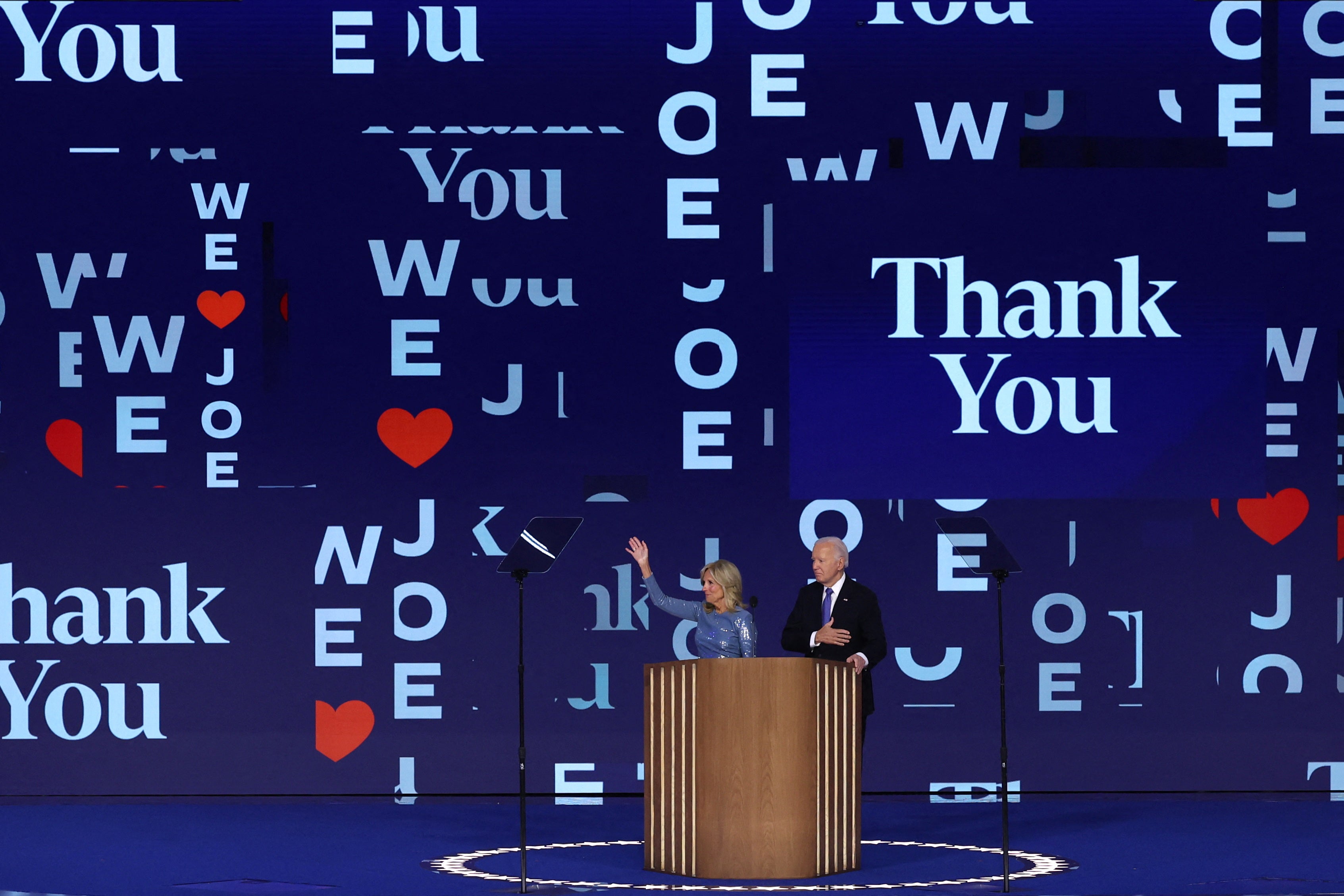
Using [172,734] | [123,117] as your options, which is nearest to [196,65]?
[123,117]

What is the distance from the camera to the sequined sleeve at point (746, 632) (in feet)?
25.2

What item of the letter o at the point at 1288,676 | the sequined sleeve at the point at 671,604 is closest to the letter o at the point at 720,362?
the sequined sleeve at the point at 671,604


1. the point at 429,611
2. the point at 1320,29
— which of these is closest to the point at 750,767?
the point at 429,611

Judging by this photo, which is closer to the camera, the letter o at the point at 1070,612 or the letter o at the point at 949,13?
the letter o at the point at 1070,612

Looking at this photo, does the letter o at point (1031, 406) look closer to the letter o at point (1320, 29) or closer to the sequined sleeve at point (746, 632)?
the letter o at point (1320, 29)

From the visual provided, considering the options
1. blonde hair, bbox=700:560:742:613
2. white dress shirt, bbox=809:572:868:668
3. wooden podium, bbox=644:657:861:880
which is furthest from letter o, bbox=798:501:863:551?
wooden podium, bbox=644:657:861:880

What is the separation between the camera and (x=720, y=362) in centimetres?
955

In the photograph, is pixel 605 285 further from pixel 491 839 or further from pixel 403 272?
pixel 491 839

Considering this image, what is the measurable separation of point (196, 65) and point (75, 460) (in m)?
2.00

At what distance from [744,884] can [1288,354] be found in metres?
4.32

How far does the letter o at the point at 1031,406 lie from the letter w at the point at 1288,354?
109 centimetres

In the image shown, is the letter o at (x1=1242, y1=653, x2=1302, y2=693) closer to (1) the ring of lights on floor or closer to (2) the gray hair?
(1) the ring of lights on floor

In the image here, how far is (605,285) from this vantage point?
31.4 ft

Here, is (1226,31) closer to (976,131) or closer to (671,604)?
(976,131)
